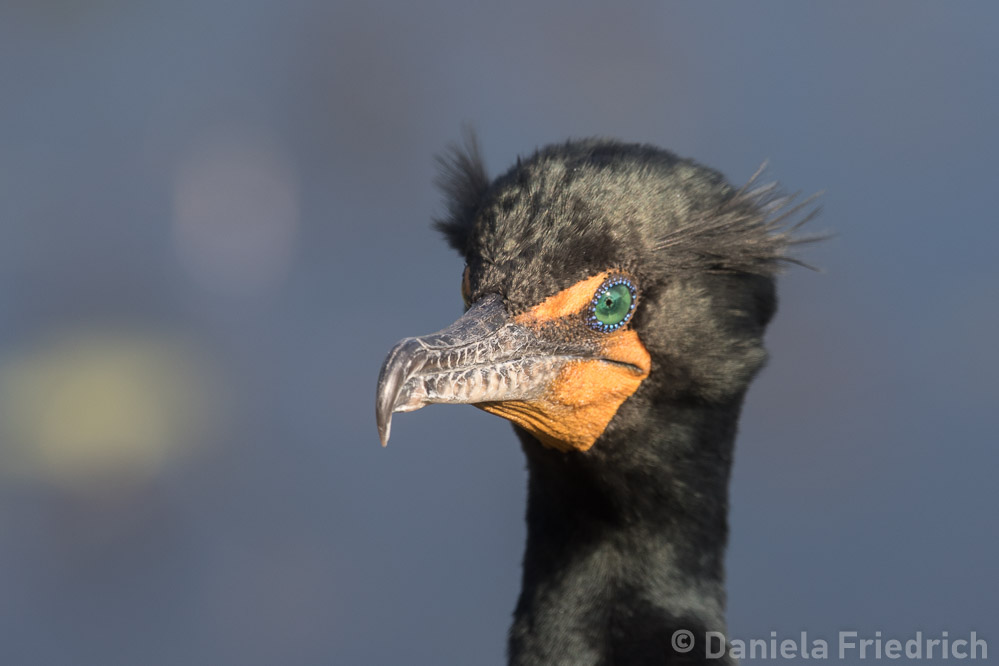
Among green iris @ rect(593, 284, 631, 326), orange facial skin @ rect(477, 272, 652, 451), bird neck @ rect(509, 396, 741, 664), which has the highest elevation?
green iris @ rect(593, 284, 631, 326)

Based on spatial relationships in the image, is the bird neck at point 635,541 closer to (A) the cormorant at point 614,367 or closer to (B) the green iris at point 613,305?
(A) the cormorant at point 614,367

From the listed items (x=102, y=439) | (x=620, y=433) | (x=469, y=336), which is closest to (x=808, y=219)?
(x=620, y=433)

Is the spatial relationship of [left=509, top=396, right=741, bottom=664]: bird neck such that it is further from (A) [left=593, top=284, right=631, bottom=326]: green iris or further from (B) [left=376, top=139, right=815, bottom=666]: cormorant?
(A) [left=593, top=284, right=631, bottom=326]: green iris

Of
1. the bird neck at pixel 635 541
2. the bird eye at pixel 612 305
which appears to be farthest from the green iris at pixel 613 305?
the bird neck at pixel 635 541

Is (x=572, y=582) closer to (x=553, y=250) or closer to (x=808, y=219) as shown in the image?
(x=553, y=250)

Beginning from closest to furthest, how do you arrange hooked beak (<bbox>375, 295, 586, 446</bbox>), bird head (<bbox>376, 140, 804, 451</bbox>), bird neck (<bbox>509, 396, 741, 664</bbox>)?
1. hooked beak (<bbox>375, 295, 586, 446</bbox>)
2. bird head (<bbox>376, 140, 804, 451</bbox>)
3. bird neck (<bbox>509, 396, 741, 664</bbox>)

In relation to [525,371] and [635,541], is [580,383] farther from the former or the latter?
[635,541]

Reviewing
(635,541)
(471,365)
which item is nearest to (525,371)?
(471,365)

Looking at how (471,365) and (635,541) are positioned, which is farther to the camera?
(635,541)

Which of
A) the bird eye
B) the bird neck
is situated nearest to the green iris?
the bird eye
